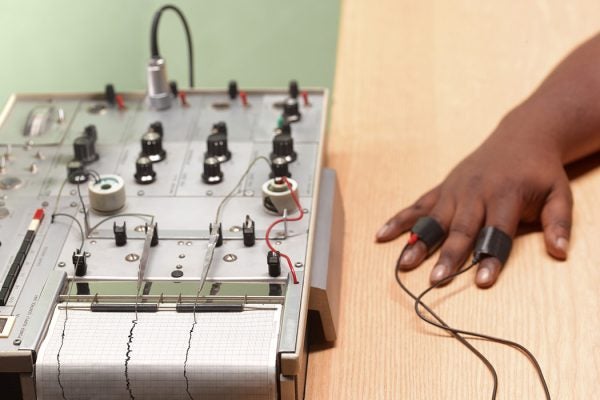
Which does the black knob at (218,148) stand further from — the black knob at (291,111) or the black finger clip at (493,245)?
the black finger clip at (493,245)

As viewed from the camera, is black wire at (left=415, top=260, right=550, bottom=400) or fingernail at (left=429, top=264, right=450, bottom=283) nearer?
black wire at (left=415, top=260, right=550, bottom=400)

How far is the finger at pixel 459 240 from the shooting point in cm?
125

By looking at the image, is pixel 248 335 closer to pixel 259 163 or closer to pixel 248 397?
pixel 248 397

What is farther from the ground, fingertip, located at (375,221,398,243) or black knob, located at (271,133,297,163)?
black knob, located at (271,133,297,163)

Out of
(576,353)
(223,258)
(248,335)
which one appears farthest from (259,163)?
(576,353)

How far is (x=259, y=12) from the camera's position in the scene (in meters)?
2.93

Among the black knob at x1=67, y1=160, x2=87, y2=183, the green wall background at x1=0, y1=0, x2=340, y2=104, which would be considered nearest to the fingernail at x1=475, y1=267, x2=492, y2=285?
the black knob at x1=67, y1=160, x2=87, y2=183

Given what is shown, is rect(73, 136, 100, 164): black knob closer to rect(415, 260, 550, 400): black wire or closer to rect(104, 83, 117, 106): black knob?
rect(104, 83, 117, 106): black knob

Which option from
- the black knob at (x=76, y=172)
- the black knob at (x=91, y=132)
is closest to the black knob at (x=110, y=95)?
the black knob at (x=91, y=132)

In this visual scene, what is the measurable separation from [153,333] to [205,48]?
1.86 metres

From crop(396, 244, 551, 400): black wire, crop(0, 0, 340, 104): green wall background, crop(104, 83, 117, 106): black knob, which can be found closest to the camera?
crop(396, 244, 551, 400): black wire

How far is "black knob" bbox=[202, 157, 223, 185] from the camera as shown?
1330 mm

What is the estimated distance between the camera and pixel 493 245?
127 centimetres

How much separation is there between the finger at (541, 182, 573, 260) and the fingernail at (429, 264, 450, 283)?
0.53 feet
